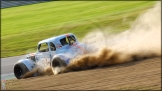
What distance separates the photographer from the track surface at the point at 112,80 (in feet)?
24.7

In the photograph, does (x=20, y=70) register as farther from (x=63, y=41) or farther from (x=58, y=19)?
(x=58, y=19)

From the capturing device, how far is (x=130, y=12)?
98.8 ft

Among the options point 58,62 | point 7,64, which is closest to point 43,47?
point 58,62

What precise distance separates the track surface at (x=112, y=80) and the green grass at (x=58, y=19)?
40.2 ft

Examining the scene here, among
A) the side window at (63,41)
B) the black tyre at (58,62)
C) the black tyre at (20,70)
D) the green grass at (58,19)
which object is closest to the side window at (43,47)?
the side window at (63,41)

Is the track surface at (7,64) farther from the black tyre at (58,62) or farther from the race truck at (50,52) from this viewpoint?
the black tyre at (58,62)

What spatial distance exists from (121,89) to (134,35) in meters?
6.49

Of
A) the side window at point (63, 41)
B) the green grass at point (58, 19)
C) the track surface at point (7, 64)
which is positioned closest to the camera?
the side window at point (63, 41)

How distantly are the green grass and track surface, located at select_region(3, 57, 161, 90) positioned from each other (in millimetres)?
12264

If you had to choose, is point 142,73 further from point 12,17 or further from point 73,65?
point 12,17

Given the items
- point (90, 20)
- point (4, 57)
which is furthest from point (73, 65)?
point (90, 20)

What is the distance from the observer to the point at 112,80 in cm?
812

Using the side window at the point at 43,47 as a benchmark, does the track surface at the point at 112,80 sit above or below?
below

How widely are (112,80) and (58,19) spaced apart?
24.1 meters
